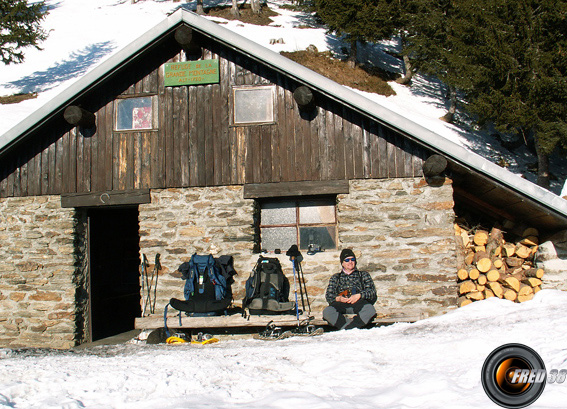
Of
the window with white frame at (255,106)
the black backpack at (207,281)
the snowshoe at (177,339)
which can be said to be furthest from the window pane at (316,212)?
the snowshoe at (177,339)

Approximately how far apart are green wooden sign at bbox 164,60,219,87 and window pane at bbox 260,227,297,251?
8.01 ft

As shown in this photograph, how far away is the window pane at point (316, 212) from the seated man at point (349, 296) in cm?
87

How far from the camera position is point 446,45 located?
72.0 ft

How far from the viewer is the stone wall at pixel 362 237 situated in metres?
6.96

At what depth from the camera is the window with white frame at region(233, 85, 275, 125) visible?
746 centimetres

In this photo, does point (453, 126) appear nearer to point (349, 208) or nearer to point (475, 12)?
point (475, 12)

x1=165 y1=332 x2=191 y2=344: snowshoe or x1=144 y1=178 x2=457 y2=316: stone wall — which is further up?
x1=144 y1=178 x2=457 y2=316: stone wall

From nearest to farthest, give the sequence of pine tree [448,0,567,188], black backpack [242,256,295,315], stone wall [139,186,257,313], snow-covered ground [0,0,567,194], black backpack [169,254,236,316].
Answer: black backpack [242,256,295,315], black backpack [169,254,236,316], stone wall [139,186,257,313], pine tree [448,0,567,188], snow-covered ground [0,0,567,194]

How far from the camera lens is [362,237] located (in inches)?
279

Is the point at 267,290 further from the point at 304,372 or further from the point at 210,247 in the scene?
the point at 304,372

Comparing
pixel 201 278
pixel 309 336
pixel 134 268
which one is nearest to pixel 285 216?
pixel 201 278

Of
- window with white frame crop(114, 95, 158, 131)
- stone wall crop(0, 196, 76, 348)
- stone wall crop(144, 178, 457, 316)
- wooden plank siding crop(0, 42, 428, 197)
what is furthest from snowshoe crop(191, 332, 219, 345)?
window with white frame crop(114, 95, 158, 131)

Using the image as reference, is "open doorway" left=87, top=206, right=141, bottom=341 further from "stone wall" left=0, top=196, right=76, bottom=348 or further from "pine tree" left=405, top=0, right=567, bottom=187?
"pine tree" left=405, top=0, right=567, bottom=187

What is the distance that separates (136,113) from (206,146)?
127 cm
